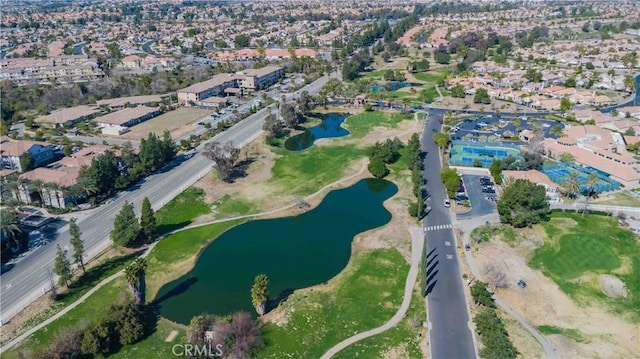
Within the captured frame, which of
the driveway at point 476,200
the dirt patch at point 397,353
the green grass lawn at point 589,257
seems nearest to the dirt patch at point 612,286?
the green grass lawn at point 589,257

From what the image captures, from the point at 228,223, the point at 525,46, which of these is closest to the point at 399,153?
the point at 228,223

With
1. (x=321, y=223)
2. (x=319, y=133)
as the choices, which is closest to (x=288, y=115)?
(x=319, y=133)

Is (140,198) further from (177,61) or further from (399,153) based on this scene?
(177,61)

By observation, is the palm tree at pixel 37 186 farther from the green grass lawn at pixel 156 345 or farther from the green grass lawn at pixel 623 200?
the green grass lawn at pixel 623 200

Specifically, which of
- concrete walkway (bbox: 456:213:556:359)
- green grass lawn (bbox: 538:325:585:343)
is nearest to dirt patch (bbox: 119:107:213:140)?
concrete walkway (bbox: 456:213:556:359)

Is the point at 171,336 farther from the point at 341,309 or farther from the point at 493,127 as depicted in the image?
the point at 493,127

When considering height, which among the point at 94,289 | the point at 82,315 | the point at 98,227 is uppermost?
the point at 98,227
